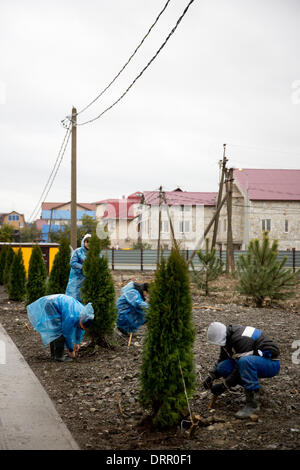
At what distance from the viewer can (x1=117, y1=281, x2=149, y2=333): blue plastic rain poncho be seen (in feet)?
24.8

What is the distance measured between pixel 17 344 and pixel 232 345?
4778 mm

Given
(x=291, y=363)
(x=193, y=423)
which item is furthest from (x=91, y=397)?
(x=291, y=363)

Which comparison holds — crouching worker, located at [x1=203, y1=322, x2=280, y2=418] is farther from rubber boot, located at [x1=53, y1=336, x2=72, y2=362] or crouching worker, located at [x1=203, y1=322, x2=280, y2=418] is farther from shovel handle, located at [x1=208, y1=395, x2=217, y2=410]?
rubber boot, located at [x1=53, y1=336, x2=72, y2=362]

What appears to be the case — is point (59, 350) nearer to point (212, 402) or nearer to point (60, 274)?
point (212, 402)

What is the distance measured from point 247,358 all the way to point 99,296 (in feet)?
10.5

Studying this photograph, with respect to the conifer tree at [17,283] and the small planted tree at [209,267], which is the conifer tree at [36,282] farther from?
the small planted tree at [209,267]

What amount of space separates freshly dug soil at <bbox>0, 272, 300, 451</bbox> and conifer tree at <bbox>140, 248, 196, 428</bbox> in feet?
0.71

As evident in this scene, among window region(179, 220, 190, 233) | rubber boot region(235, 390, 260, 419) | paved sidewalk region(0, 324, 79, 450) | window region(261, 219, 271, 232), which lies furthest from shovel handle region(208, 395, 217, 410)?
window region(179, 220, 190, 233)

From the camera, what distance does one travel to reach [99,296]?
285 inches

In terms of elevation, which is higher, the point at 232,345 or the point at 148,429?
the point at 232,345

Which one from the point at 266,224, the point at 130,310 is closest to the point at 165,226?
the point at 266,224

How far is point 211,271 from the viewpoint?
14.0 metres

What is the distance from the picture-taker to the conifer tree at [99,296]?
7.25 meters
